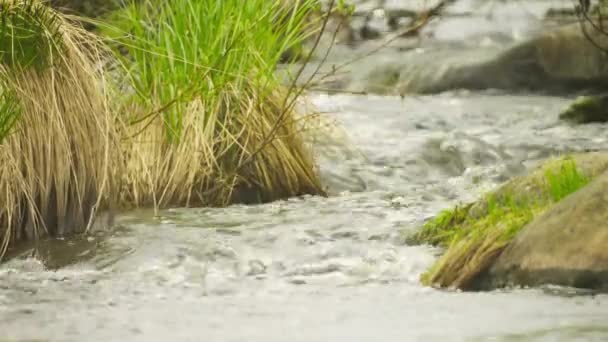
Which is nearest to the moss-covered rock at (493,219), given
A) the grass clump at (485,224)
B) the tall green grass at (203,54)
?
the grass clump at (485,224)

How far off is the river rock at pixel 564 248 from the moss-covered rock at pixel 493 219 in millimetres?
83

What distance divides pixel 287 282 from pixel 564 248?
1.23 meters

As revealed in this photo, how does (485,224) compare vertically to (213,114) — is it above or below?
below

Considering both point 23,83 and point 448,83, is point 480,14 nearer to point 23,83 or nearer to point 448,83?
point 448,83

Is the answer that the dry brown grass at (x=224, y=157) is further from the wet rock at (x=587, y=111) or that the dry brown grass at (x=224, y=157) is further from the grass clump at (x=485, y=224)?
the wet rock at (x=587, y=111)

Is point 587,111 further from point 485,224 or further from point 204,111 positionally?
point 485,224

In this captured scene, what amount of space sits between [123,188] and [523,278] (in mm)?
2765

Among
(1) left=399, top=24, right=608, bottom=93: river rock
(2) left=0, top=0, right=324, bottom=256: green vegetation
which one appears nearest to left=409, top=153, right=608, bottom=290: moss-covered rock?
(2) left=0, top=0, right=324, bottom=256: green vegetation

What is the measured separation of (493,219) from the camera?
5.96m

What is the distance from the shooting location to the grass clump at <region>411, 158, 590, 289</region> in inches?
220

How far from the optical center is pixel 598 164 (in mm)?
6562

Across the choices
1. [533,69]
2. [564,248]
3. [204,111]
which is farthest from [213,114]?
[533,69]

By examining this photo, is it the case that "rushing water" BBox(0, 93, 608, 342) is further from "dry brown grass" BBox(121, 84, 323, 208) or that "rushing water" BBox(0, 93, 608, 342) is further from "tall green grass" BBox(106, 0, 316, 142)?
"tall green grass" BBox(106, 0, 316, 142)

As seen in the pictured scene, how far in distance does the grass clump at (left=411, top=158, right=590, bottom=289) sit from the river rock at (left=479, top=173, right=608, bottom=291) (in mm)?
93
